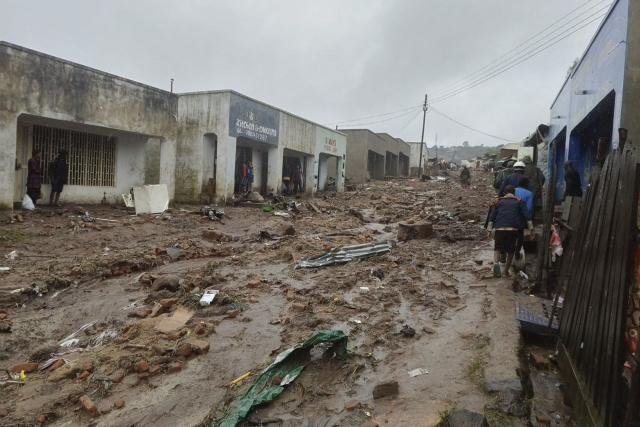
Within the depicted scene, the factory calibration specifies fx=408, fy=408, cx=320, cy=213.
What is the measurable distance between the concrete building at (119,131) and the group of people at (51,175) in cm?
41

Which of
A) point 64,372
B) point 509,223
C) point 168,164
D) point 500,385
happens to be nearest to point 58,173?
point 168,164

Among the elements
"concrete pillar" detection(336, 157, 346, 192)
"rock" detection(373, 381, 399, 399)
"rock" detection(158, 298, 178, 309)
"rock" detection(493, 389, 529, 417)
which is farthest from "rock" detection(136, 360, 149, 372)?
"concrete pillar" detection(336, 157, 346, 192)

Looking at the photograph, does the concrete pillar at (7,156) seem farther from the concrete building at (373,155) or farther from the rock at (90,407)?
the concrete building at (373,155)

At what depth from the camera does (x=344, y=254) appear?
821 centimetres

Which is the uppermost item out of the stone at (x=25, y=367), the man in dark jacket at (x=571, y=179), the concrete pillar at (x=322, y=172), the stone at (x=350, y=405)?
the concrete pillar at (x=322, y=172)

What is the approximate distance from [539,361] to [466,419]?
6.29ft

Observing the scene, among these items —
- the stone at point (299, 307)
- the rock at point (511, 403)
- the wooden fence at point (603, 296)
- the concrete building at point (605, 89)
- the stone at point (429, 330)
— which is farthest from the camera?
the stone at point (299, 307)

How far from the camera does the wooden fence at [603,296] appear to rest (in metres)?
2.34

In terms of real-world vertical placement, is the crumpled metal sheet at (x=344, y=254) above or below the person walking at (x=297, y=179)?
below

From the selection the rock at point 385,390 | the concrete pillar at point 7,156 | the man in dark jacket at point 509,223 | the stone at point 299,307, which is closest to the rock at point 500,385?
the rock at point 385,390

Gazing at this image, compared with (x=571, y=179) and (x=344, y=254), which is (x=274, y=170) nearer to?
(x=344, y=254)

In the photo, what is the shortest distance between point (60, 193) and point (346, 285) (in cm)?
1034

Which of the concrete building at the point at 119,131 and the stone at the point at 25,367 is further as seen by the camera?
the concrete building at the point at 119,131

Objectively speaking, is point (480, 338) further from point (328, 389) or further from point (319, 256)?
point (319, 256)
